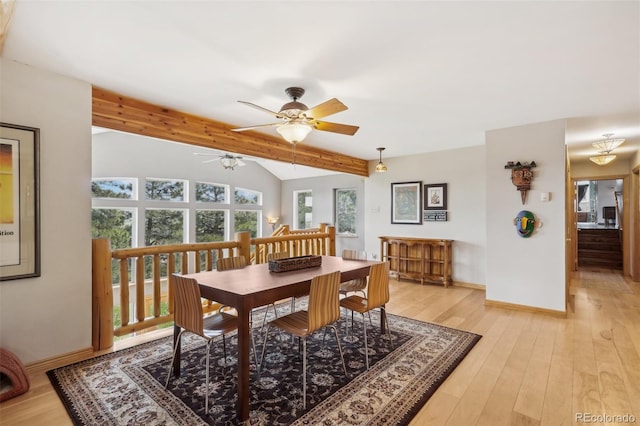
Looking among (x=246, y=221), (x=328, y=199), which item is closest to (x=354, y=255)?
(x=328, y=199)

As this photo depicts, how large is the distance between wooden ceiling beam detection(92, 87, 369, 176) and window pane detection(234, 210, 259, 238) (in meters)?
4.19

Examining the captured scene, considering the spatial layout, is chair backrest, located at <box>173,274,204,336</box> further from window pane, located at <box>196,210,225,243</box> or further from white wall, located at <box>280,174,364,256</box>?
window pane, located at <box>196,210,225,243</box>

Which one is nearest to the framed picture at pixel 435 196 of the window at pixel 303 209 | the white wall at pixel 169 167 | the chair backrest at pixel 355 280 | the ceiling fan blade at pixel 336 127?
the chair backrest at pixel 355 280

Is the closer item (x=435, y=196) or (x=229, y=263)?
(x=229, y=263)

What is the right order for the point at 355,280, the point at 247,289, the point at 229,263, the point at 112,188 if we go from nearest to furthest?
the point at 247,289
the point at 229,263
the point at 355,280
the point at 112,188

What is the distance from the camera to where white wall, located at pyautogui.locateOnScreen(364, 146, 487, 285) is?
5309 millimetres

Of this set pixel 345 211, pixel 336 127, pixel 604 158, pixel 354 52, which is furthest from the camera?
pixel 345 211

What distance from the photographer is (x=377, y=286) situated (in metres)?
2.79

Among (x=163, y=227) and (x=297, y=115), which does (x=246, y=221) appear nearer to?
(x=163, y=227)

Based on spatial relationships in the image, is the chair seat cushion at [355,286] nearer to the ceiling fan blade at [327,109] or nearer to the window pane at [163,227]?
the ceiling fan blade at [327,109]

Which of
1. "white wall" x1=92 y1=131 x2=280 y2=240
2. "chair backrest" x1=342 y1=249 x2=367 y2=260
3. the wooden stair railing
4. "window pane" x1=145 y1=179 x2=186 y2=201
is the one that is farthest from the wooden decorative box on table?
"window pane" x1=145 y1=179 x2=186 y2=201

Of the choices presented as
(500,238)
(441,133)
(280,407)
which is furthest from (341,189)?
(280,407)

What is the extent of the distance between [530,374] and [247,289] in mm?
2320

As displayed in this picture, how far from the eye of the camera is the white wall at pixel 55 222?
235 cm
